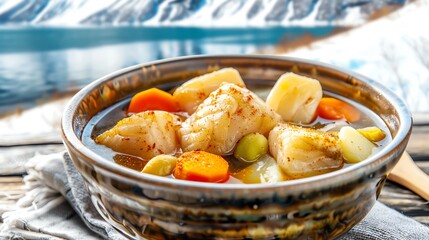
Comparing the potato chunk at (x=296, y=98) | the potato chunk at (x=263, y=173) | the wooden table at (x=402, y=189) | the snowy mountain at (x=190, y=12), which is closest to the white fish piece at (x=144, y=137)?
the potato chunk at (x=263, y=173)

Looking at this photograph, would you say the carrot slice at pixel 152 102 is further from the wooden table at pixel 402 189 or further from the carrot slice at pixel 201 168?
the wooden table at pixel 402 189

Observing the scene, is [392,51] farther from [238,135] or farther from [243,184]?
[243,184]

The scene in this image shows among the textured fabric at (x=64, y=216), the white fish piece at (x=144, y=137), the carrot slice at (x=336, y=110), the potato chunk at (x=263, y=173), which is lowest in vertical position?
the textured fabric at (x=64, y=216)

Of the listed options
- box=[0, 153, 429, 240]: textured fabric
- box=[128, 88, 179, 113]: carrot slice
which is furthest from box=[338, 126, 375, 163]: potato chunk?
box=[128, 88, 179, 113]: carrot slice

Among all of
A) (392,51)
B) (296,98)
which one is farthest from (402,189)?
(392,51)

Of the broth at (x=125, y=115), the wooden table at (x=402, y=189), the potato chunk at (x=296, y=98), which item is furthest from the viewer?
the wooden table at (x=402, y=189)

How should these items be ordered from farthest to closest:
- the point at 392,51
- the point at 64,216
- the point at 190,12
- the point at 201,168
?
the point at 190,12 → the point at 392,51 → the point at 64,216 → the point at 201,168

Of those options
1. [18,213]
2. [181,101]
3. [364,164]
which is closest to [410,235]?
[364,164]

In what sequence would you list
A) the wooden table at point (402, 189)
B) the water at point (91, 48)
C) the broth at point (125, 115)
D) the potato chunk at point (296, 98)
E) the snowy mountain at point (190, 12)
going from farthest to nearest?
the snowy mountain at point (190, 12)
the water at point (91, 48)
the wooden table at point (402, 189)
the potato chunk at point (296, 98)
the broth at point (125, 115)
